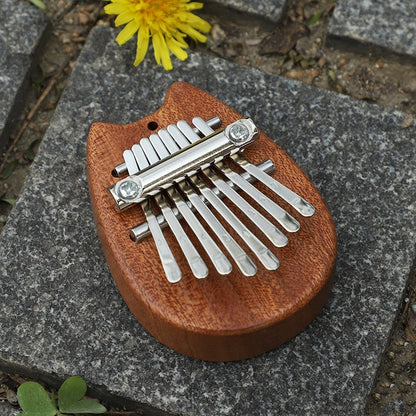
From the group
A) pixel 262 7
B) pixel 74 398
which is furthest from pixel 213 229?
pixel 262 7

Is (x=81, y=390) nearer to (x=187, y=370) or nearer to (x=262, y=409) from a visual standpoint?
(x=187, y=370)

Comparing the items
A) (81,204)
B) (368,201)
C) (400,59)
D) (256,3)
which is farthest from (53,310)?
(400,59)

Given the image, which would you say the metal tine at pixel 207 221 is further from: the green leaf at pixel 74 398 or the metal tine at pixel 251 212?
the green leaf at pixel 74 398

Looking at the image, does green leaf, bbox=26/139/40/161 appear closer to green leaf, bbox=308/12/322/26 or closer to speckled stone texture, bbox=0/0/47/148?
speckled stone texture, bbox=0/0/47/148

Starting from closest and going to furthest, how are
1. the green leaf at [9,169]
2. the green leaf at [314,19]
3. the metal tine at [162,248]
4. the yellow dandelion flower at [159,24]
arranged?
the metal tine at [162,248] < the yellow dandelion flower at [159,24] < the green leaf at [9,169] < the green leaf at [314,19]

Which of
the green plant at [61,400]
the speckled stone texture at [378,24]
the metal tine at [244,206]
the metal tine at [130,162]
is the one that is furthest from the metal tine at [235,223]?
the speckled stone texture at [378,24]

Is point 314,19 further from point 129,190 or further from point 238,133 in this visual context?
point 129,190
